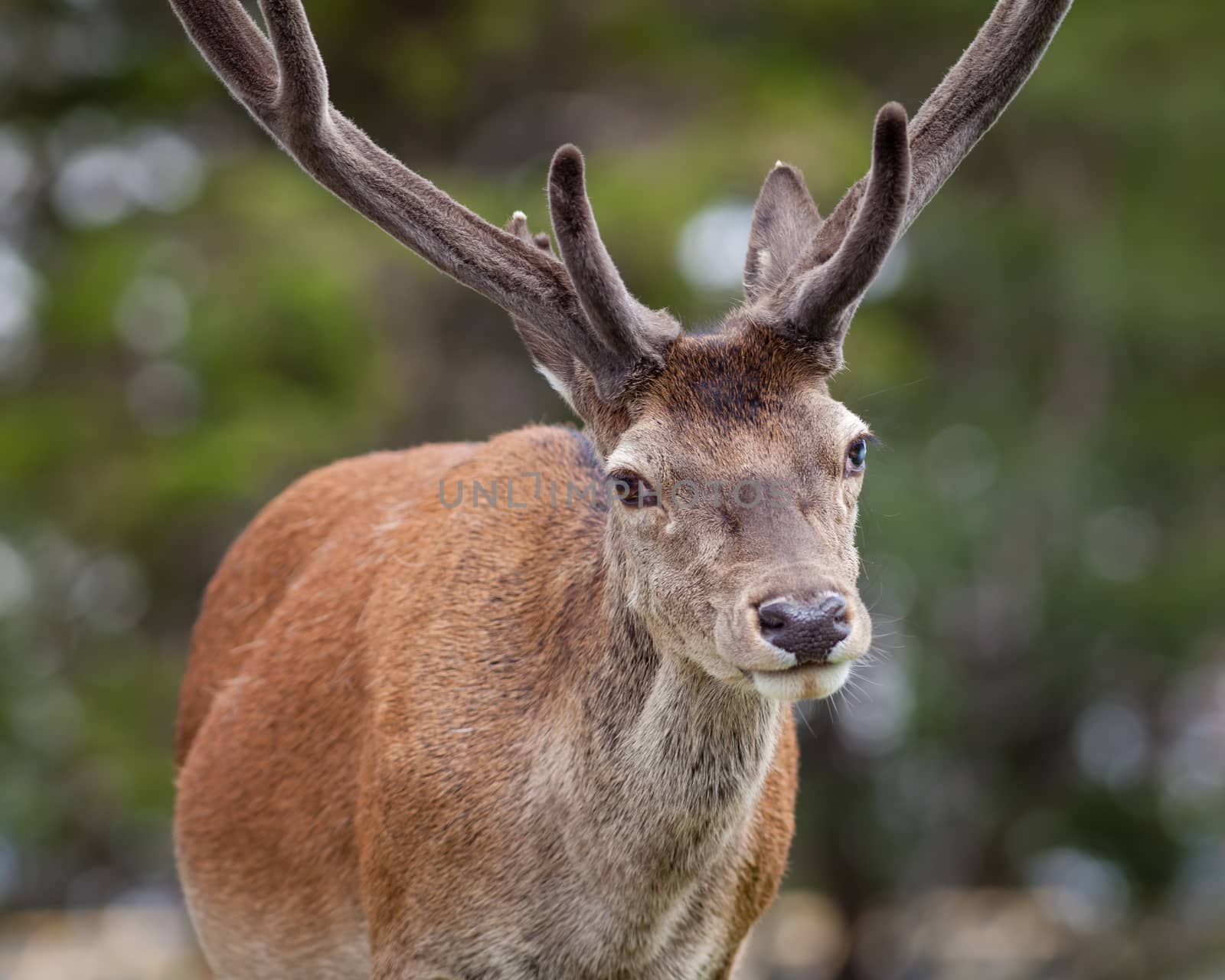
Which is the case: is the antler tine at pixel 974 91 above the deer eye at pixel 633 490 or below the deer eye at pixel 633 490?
above

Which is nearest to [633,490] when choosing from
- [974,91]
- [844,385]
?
[974,91]

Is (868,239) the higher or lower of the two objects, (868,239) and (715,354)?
the higher

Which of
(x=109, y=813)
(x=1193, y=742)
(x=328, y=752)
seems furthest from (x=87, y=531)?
(x=1193, y=742)

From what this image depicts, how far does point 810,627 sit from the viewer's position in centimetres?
404

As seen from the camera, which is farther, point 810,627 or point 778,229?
point 778,229

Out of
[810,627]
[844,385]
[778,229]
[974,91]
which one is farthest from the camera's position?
[844,385]

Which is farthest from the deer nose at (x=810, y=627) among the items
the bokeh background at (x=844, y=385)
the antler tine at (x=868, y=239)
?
the bokeh background at (x=844, y=385)

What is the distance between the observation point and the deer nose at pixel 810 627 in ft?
13.3

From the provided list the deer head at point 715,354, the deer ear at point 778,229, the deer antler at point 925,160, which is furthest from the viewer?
the deer ear at point 778,229

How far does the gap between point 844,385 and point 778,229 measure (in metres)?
7.38

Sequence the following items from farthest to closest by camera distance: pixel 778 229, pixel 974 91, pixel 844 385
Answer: pixel 844 385
pixel 778 229
pixel 974 91

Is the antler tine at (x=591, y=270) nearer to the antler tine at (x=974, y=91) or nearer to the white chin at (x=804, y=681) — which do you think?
the antler tine at (x=974, y=91)

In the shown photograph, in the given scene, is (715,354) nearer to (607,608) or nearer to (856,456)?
(856,456)

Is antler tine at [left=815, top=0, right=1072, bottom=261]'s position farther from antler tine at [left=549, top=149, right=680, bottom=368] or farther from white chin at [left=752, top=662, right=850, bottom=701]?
white chin at [left=752, top=662, right=850, bottom=701]
